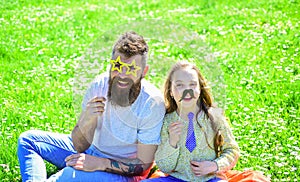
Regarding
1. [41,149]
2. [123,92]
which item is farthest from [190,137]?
[41,149]

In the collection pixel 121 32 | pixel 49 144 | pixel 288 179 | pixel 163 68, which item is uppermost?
pixel 121 32

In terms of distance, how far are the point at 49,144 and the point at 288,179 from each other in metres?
1.61

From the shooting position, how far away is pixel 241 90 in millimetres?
5434

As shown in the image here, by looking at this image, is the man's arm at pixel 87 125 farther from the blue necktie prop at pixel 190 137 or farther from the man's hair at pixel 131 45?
the blue necktie prop at pixel 190 137

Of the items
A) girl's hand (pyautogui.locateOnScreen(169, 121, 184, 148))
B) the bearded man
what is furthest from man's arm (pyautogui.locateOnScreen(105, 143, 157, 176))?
girl's hand (pyautogui.locateOnScreen(169, 121, 184, 148))

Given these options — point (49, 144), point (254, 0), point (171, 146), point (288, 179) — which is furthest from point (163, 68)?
point (254, 0)

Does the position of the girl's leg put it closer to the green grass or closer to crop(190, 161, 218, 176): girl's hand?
the green grass

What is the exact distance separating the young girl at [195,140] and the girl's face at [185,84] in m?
0.02

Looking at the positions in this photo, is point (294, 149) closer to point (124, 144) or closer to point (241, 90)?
point (241, 90)

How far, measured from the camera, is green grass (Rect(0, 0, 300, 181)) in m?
4.09

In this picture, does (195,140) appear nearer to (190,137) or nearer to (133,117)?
(190,137)

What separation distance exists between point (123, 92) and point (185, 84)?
344 mm

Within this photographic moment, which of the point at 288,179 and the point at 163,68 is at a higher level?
the point at 163,68

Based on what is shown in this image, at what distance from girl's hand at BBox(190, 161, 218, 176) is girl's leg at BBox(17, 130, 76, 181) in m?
0.87
